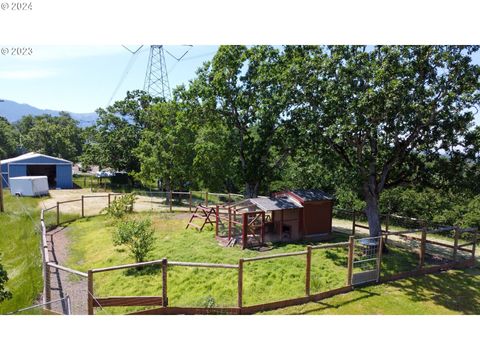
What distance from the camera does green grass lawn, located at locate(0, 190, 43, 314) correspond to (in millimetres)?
8391

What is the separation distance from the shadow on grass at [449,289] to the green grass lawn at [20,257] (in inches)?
350

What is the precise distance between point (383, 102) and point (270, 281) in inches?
230

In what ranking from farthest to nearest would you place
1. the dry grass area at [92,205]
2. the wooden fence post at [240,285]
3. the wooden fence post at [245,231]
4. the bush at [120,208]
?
the dry grass area at [92,205] < the bush at [120,208] < the wooden fence post at [245,231] < the wooden fence post at [240,285]

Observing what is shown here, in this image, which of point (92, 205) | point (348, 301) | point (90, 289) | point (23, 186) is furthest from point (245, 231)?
point (23, 186)

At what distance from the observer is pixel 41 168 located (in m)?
32.7

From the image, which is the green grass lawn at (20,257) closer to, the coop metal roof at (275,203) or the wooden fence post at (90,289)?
the wooden fence post at (90,289)

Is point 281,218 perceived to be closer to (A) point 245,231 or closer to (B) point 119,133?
(A) point 245,231

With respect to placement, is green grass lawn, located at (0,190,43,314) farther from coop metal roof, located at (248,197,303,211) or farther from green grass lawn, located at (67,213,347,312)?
coop metal roof, located at (248,197,303,211)

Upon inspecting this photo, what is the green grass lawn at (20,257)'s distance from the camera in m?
8.39

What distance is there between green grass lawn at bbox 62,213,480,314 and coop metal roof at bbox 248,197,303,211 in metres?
1.40

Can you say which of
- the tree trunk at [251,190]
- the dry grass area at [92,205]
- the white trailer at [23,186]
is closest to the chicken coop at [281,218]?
the tree trunk at [251,190]

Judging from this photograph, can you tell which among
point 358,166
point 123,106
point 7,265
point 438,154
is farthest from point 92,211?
point 123,106

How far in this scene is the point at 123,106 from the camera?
3850cm
